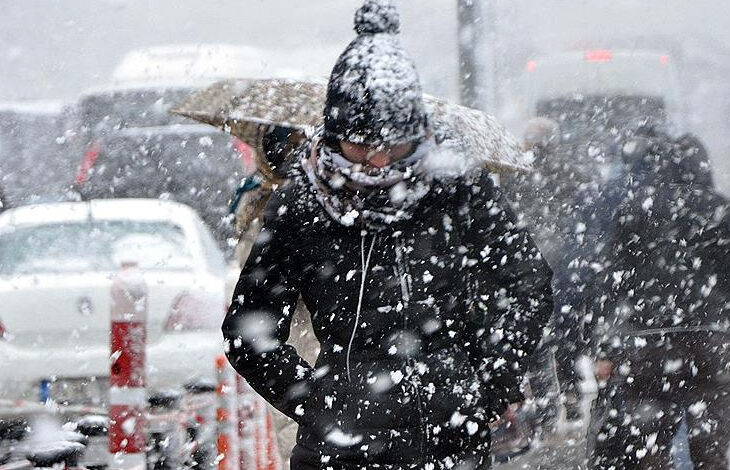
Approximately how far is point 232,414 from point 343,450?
2274 mm

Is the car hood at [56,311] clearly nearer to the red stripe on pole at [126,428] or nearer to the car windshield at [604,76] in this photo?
the red stripe on pole at [126,428]

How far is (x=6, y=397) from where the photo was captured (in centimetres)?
724

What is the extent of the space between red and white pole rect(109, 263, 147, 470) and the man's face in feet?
7.08

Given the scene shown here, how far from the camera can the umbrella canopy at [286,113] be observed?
15.5 feet

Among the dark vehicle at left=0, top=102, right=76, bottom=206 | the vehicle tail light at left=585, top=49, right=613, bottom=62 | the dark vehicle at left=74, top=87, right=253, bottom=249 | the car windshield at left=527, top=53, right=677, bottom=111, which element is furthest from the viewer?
the dark vehicle at left=0, top=102, right=76, bottom=206

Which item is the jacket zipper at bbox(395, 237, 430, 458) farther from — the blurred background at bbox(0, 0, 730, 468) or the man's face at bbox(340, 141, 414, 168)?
the blurred background at bbox(0, 0, 730, 468)

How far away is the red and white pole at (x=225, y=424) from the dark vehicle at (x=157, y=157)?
9.41 meters

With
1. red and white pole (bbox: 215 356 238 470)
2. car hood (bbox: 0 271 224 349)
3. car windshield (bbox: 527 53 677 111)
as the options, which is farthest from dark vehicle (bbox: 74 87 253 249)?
red and white pole (bbox: 215 356 238 470)

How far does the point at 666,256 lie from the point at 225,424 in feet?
6.74

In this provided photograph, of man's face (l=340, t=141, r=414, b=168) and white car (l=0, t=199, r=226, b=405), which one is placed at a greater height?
man's face (l=340, t=141, r=414, b=168)

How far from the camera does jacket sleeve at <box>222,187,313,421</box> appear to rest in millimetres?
3268

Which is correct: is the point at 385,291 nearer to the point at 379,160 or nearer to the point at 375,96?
the point at 379,160

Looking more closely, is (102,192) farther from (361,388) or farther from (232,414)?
(361,388)

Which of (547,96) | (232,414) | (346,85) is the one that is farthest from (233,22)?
(346,85)
